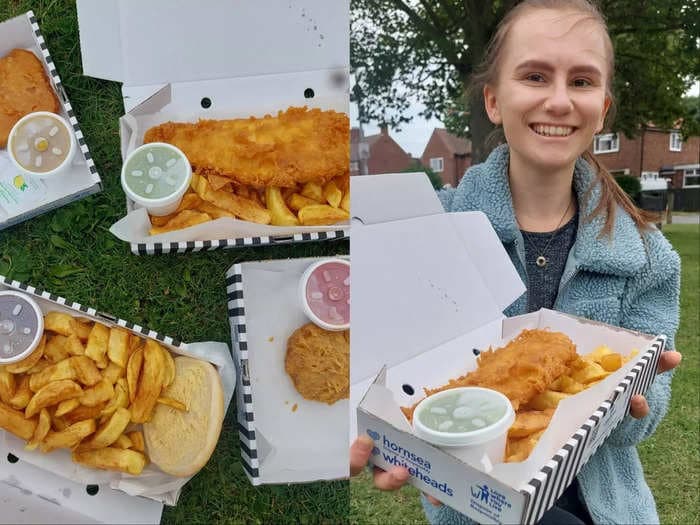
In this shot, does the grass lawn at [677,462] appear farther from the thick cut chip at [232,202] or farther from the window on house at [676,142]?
the thick cut chip at [232,202]

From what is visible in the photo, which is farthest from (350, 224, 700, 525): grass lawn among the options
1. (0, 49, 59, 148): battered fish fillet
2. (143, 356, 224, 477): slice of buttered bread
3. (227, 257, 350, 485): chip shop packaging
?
(0, 49, 59, 148): battered fish fillet

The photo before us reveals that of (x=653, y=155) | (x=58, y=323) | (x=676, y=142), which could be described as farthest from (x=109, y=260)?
(x=676, y=142)

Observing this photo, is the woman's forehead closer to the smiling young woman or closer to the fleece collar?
the smiling young woman

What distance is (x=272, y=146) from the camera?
52.6 inches

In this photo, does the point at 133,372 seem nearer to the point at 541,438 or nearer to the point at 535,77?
the point at 541,438

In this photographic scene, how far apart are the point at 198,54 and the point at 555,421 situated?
99cm

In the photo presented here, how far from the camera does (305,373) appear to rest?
4.62 feet

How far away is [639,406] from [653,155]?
1.75 ft

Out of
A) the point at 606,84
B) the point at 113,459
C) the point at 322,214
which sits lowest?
the point at 113,459

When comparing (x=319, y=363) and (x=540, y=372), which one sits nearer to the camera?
(x=540, y=372)

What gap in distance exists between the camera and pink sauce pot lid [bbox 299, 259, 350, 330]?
4.42 ft

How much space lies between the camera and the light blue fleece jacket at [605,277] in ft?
2.75

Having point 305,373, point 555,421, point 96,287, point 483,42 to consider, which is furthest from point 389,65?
point 96,287

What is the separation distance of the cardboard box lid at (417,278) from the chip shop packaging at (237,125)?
1.59 ft
